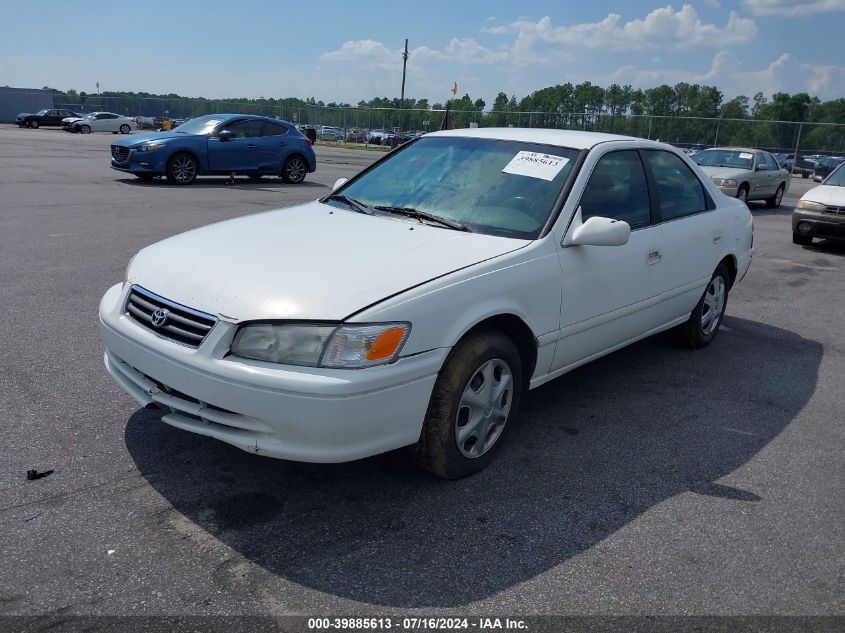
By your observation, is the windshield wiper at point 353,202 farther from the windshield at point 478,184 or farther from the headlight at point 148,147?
the headlight at point 148,147

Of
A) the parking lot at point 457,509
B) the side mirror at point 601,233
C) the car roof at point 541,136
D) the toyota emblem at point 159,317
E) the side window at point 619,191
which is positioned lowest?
the parking lot at point 457,509

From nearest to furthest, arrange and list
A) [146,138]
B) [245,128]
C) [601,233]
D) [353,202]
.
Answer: [601,233] → [353,202] → [146,138] → [245,128]

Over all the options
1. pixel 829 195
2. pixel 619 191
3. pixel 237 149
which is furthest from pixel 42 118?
pixel 619 191

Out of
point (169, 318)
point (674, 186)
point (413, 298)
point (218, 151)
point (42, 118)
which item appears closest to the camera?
point (413, 298)

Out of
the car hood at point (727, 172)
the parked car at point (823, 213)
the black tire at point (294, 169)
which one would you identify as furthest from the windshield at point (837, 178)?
the black tire at point (294, 169)

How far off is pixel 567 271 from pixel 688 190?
6.51 feet

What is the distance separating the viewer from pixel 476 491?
344 centimetres

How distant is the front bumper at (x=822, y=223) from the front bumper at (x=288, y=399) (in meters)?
10.2

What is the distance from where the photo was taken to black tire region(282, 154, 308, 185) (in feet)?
58.6

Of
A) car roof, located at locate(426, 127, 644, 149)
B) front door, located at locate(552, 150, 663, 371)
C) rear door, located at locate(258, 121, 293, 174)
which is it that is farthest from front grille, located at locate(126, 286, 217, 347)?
rear door, located at locate(258, 121, 293, 174)

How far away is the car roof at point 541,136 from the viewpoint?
14.6ft

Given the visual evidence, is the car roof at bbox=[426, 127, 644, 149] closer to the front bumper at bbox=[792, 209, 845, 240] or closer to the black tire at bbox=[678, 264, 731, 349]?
the black tire at bbox=[678, 264, 731, 349]

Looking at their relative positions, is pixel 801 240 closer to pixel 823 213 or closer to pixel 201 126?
pixel 823 213

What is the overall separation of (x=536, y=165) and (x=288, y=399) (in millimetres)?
2172
